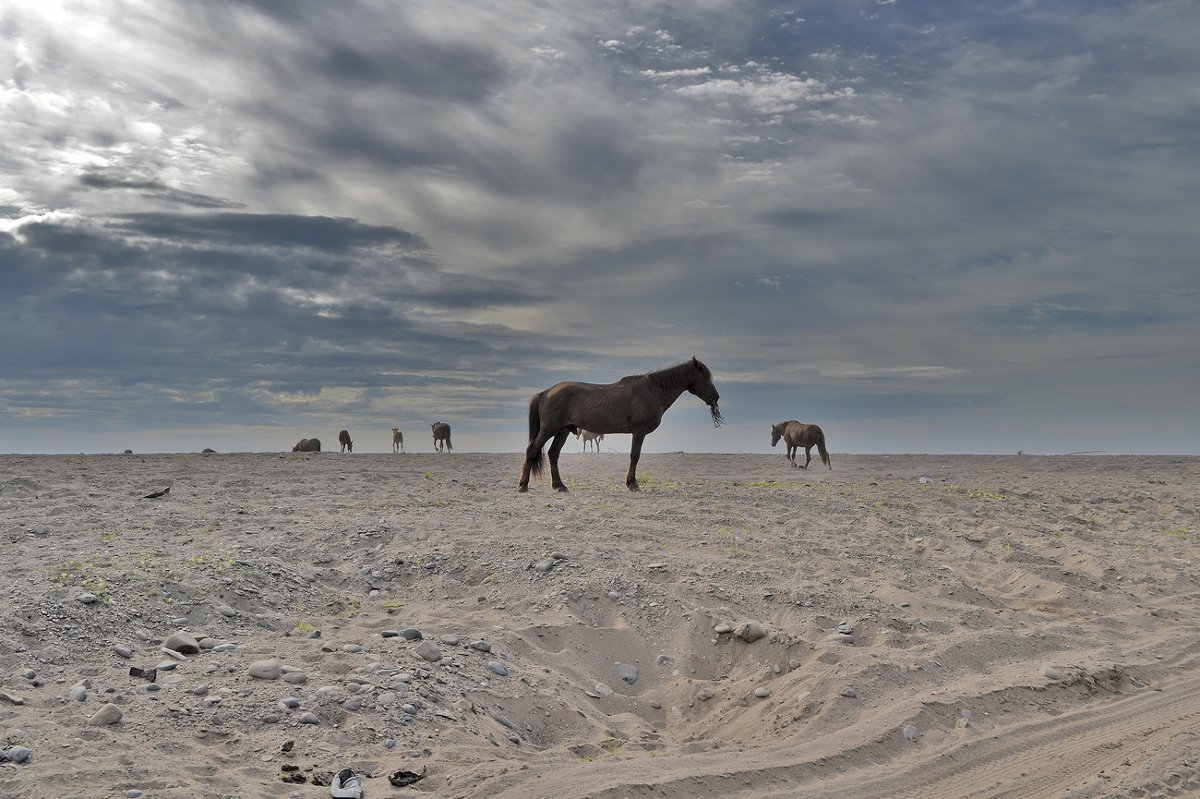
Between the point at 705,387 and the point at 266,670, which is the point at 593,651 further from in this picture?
the point at 705,387

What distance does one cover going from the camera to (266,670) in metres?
5.76

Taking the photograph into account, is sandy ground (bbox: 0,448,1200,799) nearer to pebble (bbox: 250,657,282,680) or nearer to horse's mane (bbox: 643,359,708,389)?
pebble (bbox: 250,657,282,680)

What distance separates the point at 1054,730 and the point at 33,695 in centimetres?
675

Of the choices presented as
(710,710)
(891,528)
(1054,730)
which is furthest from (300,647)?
(891,528)

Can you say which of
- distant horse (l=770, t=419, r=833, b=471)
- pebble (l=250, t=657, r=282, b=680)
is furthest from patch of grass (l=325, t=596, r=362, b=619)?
distant horse (l=770, t=419, r=833, b=471)

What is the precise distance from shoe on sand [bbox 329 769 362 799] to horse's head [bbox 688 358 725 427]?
508 inches

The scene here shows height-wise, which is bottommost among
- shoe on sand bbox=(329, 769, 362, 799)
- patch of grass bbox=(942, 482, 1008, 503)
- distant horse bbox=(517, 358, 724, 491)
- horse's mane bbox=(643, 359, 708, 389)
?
shoe on sand bbox=(329, 769, 362, 799)

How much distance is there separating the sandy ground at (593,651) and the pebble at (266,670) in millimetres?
28

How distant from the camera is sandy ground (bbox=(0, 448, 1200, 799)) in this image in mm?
4883

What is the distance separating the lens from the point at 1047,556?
11.4 m

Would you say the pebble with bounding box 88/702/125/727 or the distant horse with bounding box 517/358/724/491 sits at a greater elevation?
the distant horse with bounding box 517/358/724/491

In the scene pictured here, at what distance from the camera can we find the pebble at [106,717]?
4.94 metres

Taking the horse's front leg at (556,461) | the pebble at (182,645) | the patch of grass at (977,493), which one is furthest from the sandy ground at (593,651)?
the horse's front leg at (556,461)

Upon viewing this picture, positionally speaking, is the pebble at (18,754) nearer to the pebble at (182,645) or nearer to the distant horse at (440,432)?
the pebble at (182,645)
